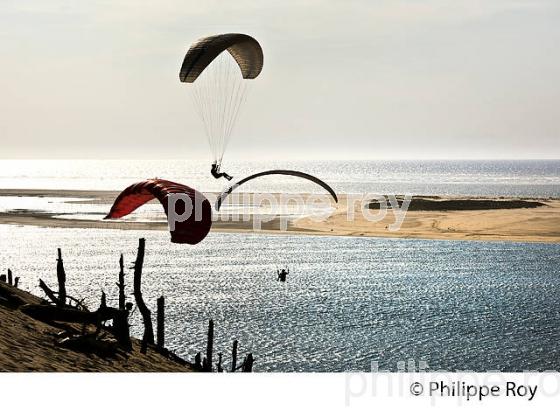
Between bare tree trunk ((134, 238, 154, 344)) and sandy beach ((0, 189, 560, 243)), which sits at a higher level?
sandy beach ((0, 189, 560, 243))

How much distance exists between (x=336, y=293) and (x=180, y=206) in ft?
76.6

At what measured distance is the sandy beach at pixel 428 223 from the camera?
54322mm

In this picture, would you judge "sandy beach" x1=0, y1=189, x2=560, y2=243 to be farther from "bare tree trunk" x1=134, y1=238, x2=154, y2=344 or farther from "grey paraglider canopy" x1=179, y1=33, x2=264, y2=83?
"grey paraglider canopy" x1=179, y1=33, x2=264, y2=83

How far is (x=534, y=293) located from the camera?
34.5 metres

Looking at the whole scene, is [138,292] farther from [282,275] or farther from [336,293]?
[282,275]

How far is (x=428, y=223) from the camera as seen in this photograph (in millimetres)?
60312

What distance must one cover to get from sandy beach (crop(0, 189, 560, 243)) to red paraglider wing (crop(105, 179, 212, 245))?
41.5 meters

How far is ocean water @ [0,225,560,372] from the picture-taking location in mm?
24844

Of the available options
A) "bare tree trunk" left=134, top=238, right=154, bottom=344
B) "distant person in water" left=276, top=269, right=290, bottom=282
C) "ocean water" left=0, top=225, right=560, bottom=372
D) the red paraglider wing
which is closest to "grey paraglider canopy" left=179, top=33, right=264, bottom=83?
the red paraglider wing

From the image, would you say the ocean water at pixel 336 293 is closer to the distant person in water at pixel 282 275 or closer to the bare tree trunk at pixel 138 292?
the distant person in water at pixel 282 275

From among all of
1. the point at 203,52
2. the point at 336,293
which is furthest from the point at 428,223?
the point at 203,52
